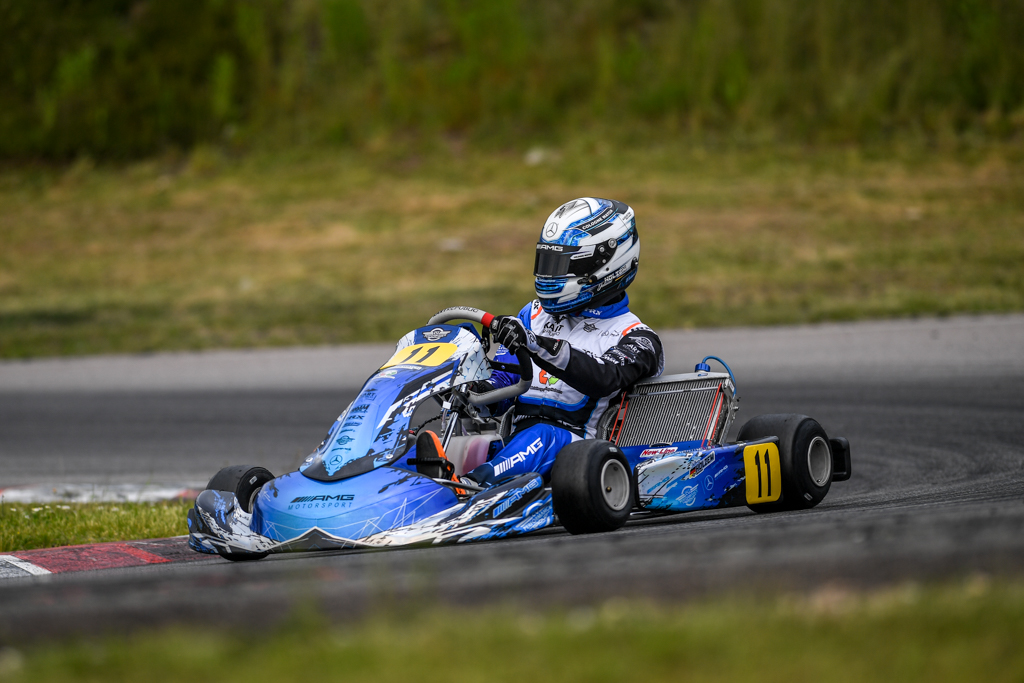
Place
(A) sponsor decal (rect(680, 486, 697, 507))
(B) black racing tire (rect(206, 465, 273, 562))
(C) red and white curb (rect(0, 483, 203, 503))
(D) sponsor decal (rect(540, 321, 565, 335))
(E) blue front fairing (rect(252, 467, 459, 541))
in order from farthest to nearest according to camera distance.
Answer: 1. (C) red and white curb (rect(0, 483, 203, 503))
2. (D) sponsor decal (rect(540, 321, 565, 335))
3. (A) sponsor decal (rect(680, 486, 697, 507))
4. (B) black racing tire (rect(206, 465, 273, 562))
5. (E) blue front fairing (rect(252, 467, 459, 541))

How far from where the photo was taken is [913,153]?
59.1 ft

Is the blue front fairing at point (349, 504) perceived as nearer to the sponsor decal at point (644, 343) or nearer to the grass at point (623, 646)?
the sponsor decal at point (644, 343)

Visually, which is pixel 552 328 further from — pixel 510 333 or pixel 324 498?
pixel 324 498

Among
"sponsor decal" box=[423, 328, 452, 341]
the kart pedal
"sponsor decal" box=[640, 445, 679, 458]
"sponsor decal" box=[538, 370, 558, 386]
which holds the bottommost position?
"sponsor decal" box=[640, 445, 679, 458]

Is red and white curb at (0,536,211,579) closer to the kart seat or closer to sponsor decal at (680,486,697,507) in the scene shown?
the kart seat

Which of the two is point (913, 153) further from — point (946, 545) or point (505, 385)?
point (946, 545)

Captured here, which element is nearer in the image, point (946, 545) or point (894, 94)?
point (946, 545)

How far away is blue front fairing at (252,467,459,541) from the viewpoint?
157 inches

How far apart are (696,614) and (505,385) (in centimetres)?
298

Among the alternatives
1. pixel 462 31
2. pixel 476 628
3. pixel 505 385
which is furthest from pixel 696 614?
pixel 462 31

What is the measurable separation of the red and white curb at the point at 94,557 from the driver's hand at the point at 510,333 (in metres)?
1.44

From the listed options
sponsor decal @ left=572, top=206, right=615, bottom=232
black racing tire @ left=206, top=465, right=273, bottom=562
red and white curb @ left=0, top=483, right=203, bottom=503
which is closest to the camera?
black racing tire @ left=206, top=465, right=273, bottom=562

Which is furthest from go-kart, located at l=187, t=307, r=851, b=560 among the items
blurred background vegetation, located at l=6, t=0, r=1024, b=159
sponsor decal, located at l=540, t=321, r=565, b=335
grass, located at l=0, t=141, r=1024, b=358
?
blurred background vegetation, located at l=6, t=0, r=1024, b=159

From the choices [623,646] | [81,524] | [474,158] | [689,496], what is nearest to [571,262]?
[689,496]
